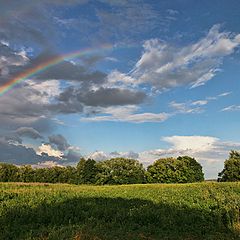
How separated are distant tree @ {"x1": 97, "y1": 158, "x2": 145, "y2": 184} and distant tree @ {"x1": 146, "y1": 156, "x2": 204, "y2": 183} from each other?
10.9 ft

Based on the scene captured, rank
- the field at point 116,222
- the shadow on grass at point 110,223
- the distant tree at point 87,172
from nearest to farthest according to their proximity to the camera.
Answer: the shadow on grass at point 110,223
the field at point 116,222
the distant tree at point 87,172

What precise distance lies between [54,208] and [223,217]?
33.1 ft

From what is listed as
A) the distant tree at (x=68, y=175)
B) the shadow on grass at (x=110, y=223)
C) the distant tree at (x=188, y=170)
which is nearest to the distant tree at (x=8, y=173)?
the distant tree at (x=68, y=175)

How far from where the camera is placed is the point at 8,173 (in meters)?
115

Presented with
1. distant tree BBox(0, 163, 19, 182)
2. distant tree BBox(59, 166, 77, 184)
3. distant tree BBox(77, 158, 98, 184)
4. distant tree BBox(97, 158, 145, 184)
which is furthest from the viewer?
distant tree BBox(59, 166, 77, 184)

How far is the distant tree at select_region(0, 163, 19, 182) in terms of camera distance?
11394cm

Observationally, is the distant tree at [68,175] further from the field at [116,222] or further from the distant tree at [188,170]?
the field at [116,222]

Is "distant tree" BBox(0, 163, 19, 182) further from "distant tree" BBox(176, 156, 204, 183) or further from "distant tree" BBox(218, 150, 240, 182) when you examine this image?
"distant tree" BBox(218, 150, 240, 182)

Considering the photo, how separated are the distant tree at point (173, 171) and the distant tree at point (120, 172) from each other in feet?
10.9

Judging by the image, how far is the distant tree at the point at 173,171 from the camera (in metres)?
108

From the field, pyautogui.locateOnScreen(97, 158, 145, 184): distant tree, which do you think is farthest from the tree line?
the field

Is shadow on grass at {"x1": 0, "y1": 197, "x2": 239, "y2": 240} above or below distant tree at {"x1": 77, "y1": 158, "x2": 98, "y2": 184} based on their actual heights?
below

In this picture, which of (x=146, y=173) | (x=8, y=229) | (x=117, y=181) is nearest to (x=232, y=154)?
(x=146, y=173)

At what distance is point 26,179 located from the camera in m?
118
